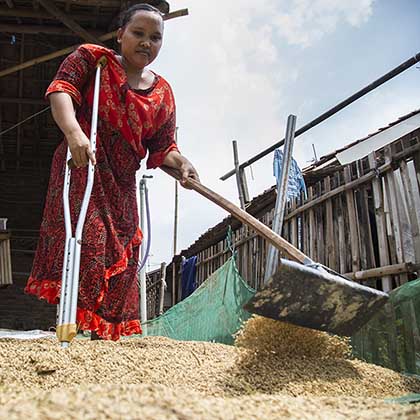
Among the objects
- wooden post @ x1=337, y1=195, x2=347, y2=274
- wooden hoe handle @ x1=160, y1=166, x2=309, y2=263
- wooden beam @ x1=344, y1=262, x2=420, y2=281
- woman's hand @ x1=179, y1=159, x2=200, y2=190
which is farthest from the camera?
wooden post @ x1=337, y1=195, x2=347, y2=274

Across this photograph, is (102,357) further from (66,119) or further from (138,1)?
(138,1)

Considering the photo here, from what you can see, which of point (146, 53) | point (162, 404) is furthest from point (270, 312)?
point (146, 53)

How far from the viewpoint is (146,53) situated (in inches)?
111

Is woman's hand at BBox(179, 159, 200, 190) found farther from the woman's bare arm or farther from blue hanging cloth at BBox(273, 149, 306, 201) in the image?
blue hanging cloth at BBox(273, 149, 306, 201)

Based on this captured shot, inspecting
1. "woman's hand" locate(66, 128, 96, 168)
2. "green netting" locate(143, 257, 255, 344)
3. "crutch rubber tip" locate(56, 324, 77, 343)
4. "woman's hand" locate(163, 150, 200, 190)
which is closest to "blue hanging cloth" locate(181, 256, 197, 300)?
"green netting" locate(143, 257, 255, 344)

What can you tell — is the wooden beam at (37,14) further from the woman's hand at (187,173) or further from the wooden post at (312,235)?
the woman's hand at (187,173)

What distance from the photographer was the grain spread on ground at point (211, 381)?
988mm

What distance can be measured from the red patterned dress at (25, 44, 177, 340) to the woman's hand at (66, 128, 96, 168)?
0.31 meters

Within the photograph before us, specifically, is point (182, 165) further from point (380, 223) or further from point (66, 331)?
point (380, 223)

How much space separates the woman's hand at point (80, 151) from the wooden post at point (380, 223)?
2173 millimetres

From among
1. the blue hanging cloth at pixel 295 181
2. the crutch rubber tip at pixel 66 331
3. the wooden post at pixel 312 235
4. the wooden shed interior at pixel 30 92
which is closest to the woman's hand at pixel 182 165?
the crutch rubber tip at pixel 66 331

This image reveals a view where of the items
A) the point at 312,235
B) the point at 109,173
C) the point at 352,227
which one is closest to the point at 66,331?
the point at 109,173

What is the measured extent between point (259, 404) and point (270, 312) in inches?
34.8

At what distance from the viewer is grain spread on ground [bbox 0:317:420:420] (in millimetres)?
988
